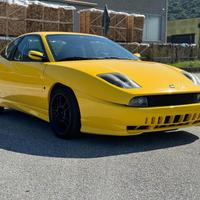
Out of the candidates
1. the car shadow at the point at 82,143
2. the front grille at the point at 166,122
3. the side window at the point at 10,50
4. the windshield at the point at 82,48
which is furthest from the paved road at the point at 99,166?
the side window at the point at 10,50

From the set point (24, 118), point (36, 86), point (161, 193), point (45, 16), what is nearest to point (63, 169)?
point (161, 193)

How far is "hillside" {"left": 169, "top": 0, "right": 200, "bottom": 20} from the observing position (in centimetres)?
7394

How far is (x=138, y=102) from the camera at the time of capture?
4.92 meters

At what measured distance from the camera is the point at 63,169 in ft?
14.1

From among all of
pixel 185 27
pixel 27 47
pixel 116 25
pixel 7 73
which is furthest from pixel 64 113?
pixel 185 27

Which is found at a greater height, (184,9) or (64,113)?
(184,9)

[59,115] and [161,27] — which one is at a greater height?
[161,27]

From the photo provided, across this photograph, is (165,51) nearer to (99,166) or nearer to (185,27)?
(99,166)

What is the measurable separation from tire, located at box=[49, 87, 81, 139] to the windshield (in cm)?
60

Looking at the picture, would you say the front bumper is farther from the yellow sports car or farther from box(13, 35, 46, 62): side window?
box(13, 35, 46, 62): side window

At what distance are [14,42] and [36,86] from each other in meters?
1.45

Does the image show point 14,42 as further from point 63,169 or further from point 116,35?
point 116,35

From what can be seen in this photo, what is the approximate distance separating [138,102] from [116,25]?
59.4 feet

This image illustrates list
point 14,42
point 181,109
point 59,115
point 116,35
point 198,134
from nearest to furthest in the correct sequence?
point 181,109 → point 59,115 → point 198,134 → point 14,42 → point 116,35
